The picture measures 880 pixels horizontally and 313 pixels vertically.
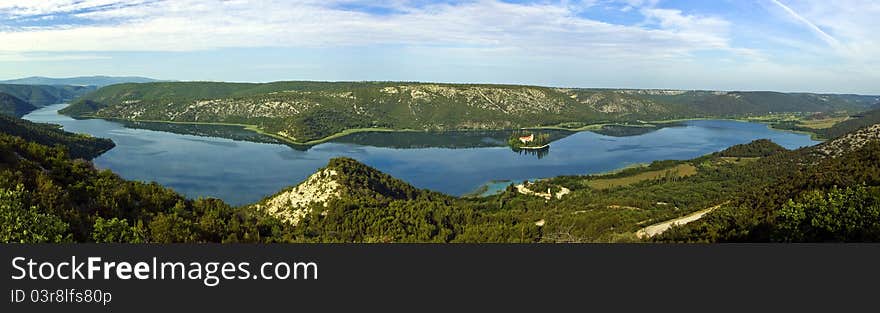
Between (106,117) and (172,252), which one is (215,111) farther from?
(172,252)

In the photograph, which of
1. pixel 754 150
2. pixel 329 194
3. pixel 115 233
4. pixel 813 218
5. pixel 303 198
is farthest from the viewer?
pixel 754 150

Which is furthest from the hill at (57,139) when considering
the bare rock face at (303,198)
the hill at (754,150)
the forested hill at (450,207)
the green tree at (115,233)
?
the hill at (754,150)

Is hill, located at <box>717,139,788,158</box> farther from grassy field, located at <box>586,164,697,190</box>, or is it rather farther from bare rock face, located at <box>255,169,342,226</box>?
bare rock face, located at <box>255,169,342,226</box>

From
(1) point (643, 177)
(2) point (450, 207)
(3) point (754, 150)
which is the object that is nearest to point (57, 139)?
(2) point (450, 207)

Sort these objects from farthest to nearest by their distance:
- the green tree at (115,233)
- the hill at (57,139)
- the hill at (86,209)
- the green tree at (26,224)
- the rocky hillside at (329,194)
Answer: the hill at (57,139) → the rocky hillside at (329,194) → the green tree at (115,233) → the hill at (86,209) → the green tree at (26,224)

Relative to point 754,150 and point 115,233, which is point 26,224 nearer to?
point 115,233

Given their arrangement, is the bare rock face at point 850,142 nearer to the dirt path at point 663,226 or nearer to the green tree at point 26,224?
the dirt path at point 663,226

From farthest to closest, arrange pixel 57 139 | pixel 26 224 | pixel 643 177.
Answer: pixel 57 139 < pixel 643 177 < pixel 26 224
